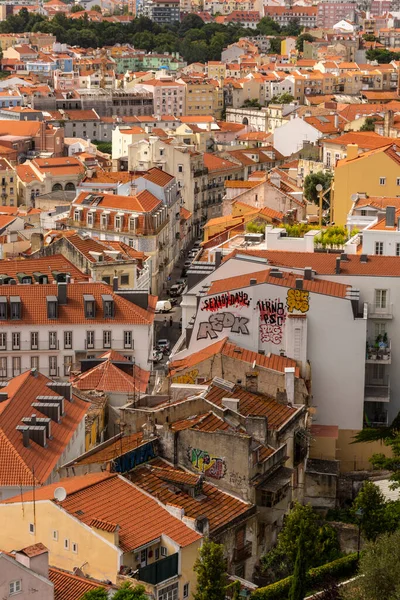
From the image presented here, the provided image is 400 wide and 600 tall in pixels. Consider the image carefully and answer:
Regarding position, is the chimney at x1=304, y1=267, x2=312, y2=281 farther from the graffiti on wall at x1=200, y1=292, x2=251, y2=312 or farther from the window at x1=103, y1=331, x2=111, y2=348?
the window at x1=103, y1=331, x2=111, y2=348

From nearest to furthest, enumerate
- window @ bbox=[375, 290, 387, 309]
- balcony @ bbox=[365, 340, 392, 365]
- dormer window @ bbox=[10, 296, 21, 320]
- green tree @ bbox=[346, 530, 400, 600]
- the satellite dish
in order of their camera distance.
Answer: green tree @ bbox=[346, 530, 400, 600] → the satellite dish → balcony @ bbox=[365, 340, 392, 365] → window @ bbox=[375, 290, 387, 309] → dormer window @ bbox=[10, 296, 21, 320]

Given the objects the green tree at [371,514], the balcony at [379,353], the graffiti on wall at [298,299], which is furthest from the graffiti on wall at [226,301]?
the green tree at [371,514]

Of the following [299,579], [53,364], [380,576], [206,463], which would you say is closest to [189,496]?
[206,463]

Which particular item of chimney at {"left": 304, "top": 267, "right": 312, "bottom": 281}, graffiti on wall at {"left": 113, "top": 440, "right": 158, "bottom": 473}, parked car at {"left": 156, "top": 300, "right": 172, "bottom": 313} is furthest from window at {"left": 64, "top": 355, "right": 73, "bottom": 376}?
parked car at {"left": 156, "top": 300, "right": 172, "bottom": 313}

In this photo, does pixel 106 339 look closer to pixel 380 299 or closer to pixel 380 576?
pixel 380 299

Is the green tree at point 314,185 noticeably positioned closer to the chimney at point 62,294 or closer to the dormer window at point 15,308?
the chimney at point 62,294

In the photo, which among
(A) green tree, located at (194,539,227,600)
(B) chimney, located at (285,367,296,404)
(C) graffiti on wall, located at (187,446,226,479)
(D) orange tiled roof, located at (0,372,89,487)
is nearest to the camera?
(A) green tree, located at (194,539,227,600)

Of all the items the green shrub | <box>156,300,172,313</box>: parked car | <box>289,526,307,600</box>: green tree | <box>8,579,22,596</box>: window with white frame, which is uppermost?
<box>8,579,22,596</box>: window with white frame
